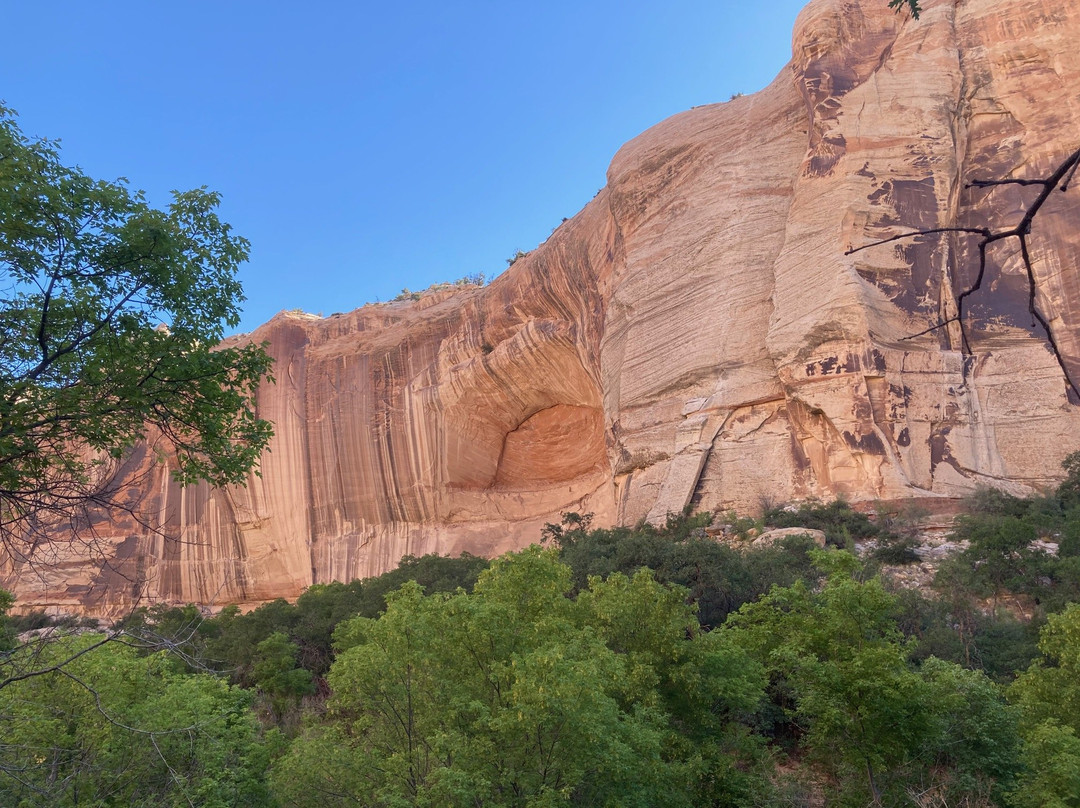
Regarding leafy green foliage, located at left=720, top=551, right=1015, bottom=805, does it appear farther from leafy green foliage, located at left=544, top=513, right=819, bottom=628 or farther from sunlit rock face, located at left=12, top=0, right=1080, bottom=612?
sunlit rock face, located at left=12, top=0, right=1080, bottom=612

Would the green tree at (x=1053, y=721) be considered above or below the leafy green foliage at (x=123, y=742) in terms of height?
below

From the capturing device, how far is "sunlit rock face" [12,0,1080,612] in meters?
18.1

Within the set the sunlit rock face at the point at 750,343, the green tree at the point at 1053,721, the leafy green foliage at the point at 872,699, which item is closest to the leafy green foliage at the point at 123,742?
the leafy green foliage at the point at 872,699

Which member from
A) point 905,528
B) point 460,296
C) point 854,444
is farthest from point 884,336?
point 460,296

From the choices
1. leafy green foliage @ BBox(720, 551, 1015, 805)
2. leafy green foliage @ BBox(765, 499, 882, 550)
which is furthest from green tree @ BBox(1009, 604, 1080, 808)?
leafy green foliage @ BBox(765, 499, 882, 550)

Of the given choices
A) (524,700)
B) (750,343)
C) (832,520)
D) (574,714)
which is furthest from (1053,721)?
(750,343)

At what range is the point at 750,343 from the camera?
2055cm

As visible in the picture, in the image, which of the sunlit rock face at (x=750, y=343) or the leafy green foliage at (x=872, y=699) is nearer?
the leafy green foliage at (x=872, y=699)

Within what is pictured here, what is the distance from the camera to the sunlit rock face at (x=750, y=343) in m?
18.1

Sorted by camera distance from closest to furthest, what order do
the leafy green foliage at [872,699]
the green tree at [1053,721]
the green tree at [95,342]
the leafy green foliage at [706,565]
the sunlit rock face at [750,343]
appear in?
the green tree at [95,342] < the green tree at [1053,721] < the leafy green foliage at [872,699] < the leafy green foliage at [706,565] < the sunlit rock face at [750,343]

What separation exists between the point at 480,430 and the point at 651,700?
23.0 metres

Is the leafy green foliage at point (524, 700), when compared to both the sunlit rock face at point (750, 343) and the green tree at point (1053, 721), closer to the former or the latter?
the green tree at point (1053, 721)

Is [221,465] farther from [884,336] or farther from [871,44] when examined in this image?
[871,44]

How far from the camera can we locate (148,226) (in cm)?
539
